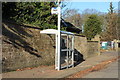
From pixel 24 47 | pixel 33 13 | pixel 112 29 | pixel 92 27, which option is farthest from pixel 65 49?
pixel 112 29

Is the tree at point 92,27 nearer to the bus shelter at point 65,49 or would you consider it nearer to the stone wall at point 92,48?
the stone wall at point 92,48

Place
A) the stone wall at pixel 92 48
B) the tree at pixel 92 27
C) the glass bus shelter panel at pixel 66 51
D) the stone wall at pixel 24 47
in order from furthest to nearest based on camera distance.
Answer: the tree at pixel 92 27
the stone wall at pixel 92 48
the glass bus shelter panel at pixel 66 51
the stone wall at pixel 24 47

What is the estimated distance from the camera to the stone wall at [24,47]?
31.3 feet

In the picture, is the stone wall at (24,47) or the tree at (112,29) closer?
the stone wall at (24,47)

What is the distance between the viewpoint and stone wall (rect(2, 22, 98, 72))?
9.55 metres

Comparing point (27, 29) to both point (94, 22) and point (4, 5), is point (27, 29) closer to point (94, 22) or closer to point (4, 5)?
point (4, 5)

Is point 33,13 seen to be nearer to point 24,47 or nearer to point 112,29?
point 24,47

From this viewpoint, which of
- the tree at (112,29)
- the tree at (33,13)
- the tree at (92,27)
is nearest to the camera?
the tree at (33,13)

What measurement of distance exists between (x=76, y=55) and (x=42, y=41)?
6025 millimetres

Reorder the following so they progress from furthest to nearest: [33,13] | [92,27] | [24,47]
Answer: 1. [92,27]
2. [33,13]
3. [24,47]

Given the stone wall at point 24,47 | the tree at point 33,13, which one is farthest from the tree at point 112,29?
the stone wall at point 24,47

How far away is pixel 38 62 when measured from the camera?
12.1m

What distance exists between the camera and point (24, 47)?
10836 mm

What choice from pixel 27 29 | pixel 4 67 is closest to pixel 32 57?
pixel 27 29
